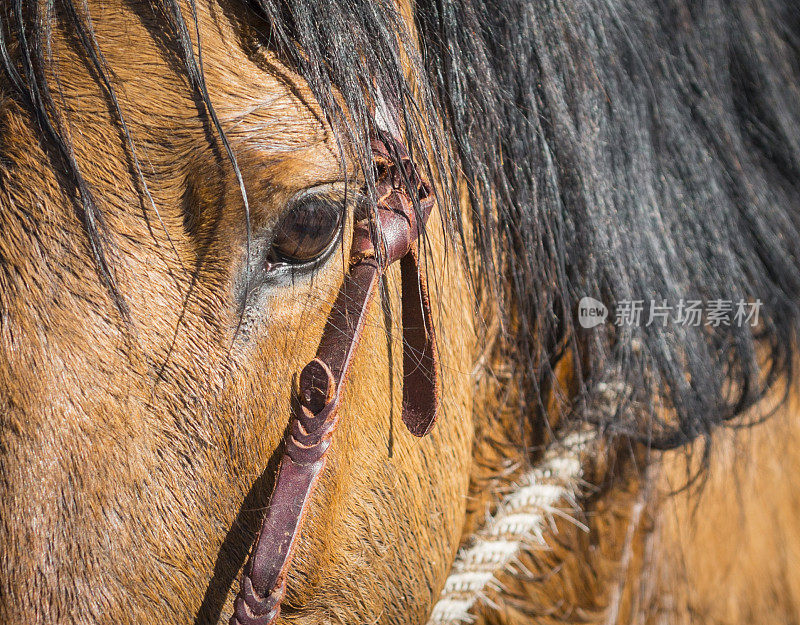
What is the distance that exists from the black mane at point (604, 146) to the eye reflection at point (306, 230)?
6 centimetres

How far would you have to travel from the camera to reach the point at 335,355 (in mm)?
472

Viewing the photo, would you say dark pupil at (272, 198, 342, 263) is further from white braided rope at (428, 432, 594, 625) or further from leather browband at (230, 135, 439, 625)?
white braided rope at (428, 432, 594, 625)

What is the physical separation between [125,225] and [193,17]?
15 centimetres

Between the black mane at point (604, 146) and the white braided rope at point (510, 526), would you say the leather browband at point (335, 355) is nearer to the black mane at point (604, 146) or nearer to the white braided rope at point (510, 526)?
the black mane at point (604, 146)

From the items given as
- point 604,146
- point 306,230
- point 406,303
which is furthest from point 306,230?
point 604,146

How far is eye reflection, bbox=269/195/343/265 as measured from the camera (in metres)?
0.46

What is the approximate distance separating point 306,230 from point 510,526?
0.44m

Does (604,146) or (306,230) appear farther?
(604,146)

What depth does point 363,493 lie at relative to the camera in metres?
0.54

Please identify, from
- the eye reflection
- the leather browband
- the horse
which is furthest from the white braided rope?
the eye reflection

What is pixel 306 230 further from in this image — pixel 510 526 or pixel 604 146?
pixel 510 526

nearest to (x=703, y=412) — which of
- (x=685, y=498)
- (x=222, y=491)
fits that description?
(x=685, y=498)

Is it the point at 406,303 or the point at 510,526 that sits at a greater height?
the point at 406,303

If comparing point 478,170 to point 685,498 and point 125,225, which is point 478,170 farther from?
point 685,498
